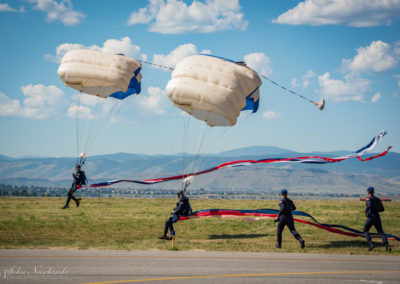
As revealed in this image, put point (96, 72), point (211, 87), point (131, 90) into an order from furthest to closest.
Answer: point (131, 90) → point (96, 72) → point (211, 87)

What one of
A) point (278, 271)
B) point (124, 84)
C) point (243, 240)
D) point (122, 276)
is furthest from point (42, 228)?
point (278, 271)

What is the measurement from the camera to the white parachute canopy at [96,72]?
23.4 m

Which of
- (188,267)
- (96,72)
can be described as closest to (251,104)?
(96,72)

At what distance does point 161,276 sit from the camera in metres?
12.1

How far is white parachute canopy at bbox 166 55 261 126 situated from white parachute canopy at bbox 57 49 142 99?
4.19 meters

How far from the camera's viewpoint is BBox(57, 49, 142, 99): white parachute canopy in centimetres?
2341

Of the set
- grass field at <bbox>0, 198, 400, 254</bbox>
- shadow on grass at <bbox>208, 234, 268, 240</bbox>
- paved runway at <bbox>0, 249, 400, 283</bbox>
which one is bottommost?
shadow on grass at <bbox>208, 234, 268, 240</bbox>

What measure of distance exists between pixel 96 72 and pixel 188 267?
13054 millimetres

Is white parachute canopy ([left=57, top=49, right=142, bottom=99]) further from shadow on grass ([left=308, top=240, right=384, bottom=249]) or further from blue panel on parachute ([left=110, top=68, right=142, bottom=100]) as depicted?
shadow on grass ([left=308, top=240, right=384, bottom=249])

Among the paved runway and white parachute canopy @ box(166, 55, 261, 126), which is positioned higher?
white parachute canopy @ box(166, 55, 261, 126)

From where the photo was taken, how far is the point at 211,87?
19453 millimetres

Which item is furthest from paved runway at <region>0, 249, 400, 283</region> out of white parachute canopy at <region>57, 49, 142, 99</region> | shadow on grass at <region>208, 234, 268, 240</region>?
white parachute canopy at <region>57, 49, 142, 99</region>

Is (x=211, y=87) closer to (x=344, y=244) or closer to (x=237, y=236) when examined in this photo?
(x=237, y=236)

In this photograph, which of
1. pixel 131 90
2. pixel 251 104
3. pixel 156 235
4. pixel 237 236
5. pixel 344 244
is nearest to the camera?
pixel 344 244
